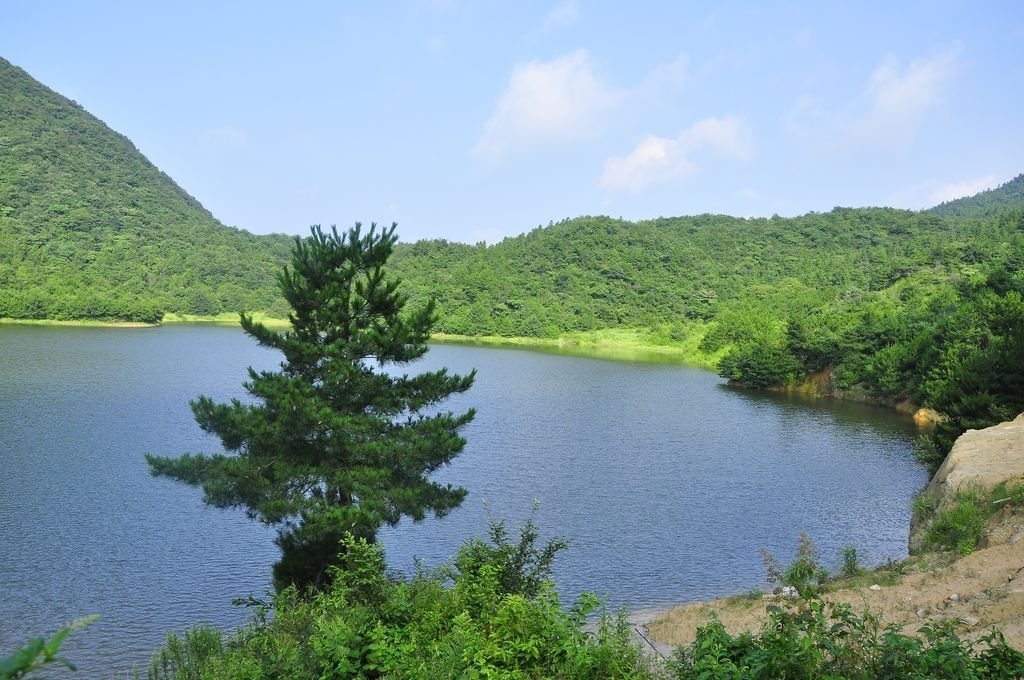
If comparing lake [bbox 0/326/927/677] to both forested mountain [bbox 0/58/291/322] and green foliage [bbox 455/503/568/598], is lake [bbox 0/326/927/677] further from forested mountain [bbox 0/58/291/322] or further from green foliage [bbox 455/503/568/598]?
forested mountain [bbox 0/58/291/322]

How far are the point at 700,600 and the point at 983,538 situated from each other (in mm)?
5423

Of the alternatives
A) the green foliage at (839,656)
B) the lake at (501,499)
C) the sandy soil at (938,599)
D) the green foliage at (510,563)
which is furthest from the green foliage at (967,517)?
the green foliage at (839,656)

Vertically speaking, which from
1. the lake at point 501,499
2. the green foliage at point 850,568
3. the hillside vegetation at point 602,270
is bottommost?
the lake at point 501,499

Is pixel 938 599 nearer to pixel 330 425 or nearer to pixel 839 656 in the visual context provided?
pixel 839 656

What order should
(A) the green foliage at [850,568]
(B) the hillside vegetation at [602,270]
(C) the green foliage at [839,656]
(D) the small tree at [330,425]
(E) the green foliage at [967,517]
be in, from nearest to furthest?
(C) the green foliage at [839,656] → (D) the small tree at [330,425] → (E) the green foliage at [967,517] → (A) the green foliage at [850,568] → (B) the hillside vegetation at [602,270]

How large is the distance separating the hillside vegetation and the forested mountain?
35 cm

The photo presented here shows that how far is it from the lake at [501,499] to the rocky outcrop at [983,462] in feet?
8.19

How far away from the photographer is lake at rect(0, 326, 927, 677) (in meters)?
15.3

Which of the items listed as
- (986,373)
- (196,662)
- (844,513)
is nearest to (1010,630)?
(196,662)

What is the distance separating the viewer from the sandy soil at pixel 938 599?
973cm

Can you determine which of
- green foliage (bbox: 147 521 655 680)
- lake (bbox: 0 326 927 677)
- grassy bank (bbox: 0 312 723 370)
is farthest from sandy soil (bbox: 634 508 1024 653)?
grassy bank (bbox: 0 312 723 370)

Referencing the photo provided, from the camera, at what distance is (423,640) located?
8391 mm

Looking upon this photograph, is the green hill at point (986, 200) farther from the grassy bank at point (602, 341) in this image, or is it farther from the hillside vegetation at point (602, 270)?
the grassy bank at point (602, 341)

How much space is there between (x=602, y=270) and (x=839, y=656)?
114979 millimetres
